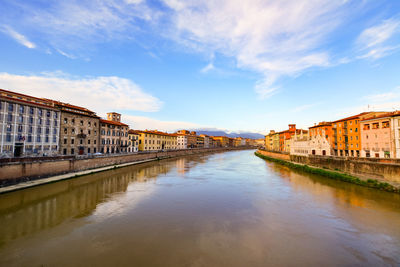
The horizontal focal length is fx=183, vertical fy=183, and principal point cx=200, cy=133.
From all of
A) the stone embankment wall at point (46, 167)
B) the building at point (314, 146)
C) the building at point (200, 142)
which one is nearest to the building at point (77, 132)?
the stone embankment wall at point (46, 167)

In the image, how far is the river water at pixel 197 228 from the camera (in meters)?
9.82

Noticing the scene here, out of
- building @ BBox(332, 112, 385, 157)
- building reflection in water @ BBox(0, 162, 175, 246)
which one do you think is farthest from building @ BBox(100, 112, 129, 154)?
building @ BBox(332, 112, 385, 157)

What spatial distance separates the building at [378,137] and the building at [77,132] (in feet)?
202

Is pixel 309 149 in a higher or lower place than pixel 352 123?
lower

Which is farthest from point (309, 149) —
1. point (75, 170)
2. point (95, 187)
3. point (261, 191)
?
point (75, 170)

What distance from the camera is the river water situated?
32.2 ft

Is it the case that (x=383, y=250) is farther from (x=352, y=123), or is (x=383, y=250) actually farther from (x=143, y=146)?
(x=143, y=146)

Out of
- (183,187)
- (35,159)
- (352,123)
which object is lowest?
(183,187)

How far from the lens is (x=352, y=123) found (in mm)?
44062

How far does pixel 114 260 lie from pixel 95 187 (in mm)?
18457

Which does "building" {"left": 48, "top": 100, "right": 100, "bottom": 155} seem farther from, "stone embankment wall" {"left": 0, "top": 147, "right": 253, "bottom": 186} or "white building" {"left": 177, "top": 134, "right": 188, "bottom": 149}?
"white building" {"left": 177, "top": 134, "right": 188, "bottom": 149}

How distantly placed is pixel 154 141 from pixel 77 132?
1534 inches

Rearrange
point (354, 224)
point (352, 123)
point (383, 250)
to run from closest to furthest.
Result: point (383, 250) < point (354, 224) < point (352, 123)

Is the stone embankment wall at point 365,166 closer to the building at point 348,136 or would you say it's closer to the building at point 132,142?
the building at point 348,136
